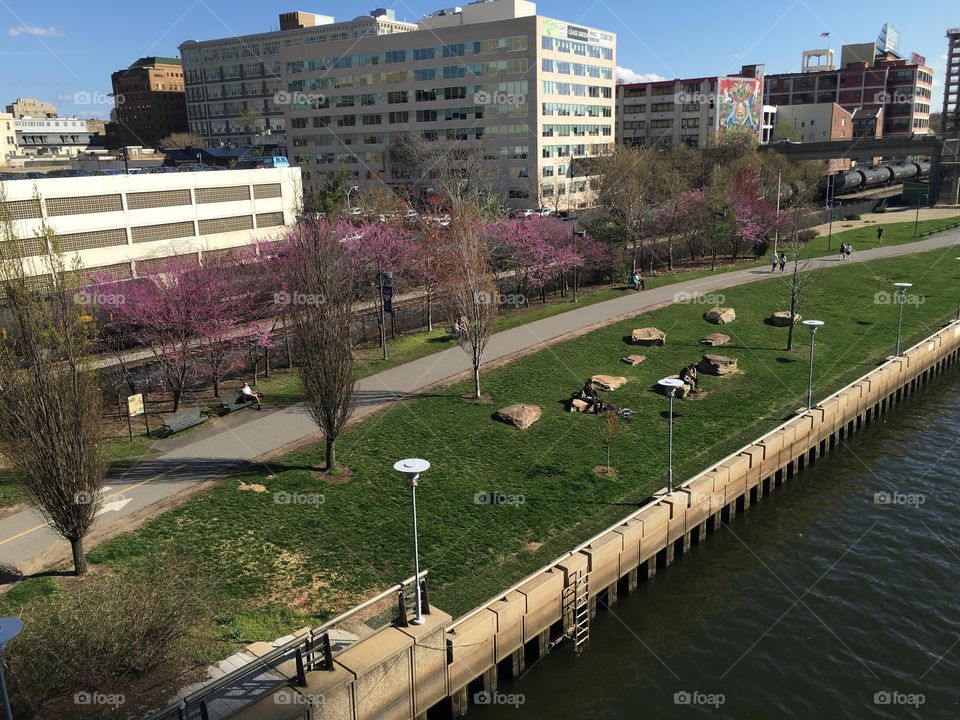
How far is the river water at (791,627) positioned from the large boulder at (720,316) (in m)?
15.8

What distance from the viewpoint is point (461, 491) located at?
22891 millimetres

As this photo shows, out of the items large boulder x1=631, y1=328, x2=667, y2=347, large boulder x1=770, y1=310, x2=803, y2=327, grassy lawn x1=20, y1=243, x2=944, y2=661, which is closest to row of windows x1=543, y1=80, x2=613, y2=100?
large boulder x1=770, y1=310, x2=803, y2=327

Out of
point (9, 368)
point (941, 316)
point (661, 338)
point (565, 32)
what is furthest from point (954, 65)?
point (9, 368)

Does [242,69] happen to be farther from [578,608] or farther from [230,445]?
[578,608]

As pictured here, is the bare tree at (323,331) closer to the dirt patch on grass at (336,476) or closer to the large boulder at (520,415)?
the dirt patch on grass at (336,476)

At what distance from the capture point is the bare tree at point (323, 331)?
22000 millimetres

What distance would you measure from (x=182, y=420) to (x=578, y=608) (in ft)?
52.4

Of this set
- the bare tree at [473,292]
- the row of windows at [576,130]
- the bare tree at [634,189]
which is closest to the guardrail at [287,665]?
the bare tree at [473,292]

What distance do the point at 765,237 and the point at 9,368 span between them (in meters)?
54.5

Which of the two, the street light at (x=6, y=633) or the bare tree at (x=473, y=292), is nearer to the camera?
the street light at (x=6, y=633)

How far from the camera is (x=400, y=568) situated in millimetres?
19031

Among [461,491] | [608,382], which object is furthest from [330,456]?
[608,382]

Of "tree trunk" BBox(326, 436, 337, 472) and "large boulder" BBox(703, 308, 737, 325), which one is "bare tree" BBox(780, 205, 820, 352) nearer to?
"large boulder" BBox(703, 308, 737, 325)

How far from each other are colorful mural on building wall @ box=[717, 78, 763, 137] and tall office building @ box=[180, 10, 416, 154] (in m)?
61.6
